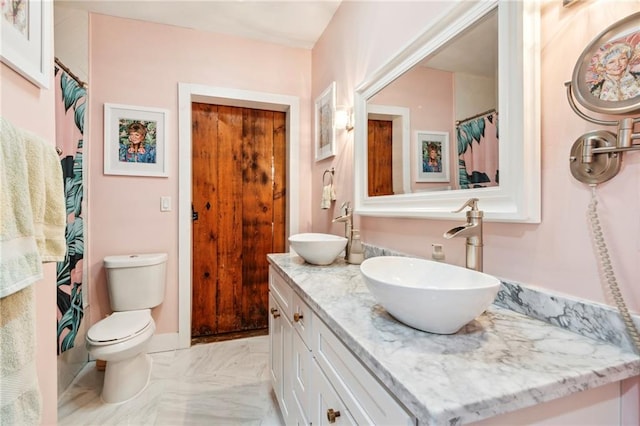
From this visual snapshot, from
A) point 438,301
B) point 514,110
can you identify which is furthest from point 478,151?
point 438,301

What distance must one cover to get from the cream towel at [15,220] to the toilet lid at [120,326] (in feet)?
3.44

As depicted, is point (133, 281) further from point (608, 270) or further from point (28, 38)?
point (608, 270)

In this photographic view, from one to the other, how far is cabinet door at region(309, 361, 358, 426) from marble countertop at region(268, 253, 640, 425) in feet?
0.61

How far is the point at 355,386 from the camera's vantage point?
0.70 m

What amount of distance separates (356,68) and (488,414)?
1791 mm

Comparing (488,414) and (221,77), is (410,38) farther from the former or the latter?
(221,77)

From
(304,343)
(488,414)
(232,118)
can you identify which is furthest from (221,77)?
(488,414)

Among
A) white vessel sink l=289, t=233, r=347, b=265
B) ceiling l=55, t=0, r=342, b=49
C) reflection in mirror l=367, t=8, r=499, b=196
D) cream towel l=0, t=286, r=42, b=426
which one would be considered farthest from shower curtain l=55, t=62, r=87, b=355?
reflection in mirror l=367, t=8, r=499, b=196

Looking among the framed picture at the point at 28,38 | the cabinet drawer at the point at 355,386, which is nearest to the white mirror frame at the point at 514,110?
the cabinet drawer at the point at 355,386

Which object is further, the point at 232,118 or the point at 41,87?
the point at 232,118

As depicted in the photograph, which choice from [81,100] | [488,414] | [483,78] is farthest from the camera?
[81,100]

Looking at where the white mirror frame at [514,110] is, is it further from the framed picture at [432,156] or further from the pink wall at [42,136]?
the pink wall at [42,136]

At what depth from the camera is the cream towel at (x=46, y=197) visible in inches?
32.3

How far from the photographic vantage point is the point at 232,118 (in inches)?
102
